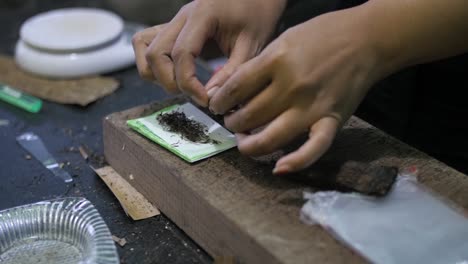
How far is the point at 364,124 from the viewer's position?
0.83m

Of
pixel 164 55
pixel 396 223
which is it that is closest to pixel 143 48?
pixel 164 55

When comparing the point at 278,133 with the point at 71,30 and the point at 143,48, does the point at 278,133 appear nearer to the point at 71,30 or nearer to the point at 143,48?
the point at 143,48

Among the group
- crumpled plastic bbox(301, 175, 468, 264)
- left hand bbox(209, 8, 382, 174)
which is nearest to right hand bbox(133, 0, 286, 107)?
left hand bbox(209, 8, 382, 174)

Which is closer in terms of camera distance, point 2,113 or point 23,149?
point 23,149

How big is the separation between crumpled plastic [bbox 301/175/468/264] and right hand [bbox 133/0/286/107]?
0.73 feet

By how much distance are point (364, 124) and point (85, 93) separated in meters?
0.53

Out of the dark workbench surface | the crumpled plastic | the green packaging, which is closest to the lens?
the crumpled plastic

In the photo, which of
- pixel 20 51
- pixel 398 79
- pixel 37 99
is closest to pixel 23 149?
pixel 37 99

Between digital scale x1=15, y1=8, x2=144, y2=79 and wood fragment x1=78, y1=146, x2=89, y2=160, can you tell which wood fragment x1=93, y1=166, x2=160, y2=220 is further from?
digital scale x1=15, y1=8, x2=144, y2=79

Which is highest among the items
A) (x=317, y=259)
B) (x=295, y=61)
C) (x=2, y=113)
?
(x=295, y=61)

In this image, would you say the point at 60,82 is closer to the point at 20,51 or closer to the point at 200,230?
the point at 20,51

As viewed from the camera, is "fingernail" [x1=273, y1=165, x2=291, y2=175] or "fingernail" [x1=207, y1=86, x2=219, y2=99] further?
"fingernail" [x1=207, y1=86, x2=219, y2=99]

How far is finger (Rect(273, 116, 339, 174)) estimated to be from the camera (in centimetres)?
65

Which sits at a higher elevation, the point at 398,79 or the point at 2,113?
the point at 398,79
